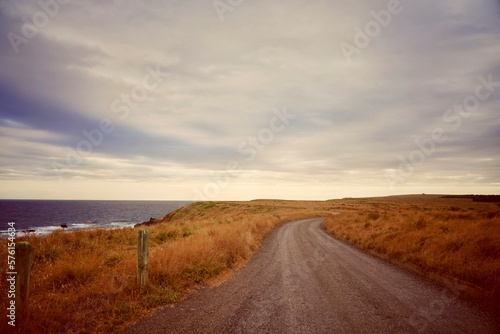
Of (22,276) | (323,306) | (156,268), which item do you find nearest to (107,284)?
(156,268)

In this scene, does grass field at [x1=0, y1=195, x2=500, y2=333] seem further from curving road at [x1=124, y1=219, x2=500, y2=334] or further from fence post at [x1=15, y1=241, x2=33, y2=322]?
curving road at [x1=124, y1=219, x2=500, y2=334]

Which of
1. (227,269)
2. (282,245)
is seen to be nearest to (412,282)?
(227,269)

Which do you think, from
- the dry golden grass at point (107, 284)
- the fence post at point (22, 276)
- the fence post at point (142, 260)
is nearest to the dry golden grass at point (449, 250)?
the dry golden grass at point (107, 284)

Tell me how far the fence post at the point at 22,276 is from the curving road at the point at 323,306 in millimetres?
1970

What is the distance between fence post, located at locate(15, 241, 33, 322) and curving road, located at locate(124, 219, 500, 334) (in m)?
1.97

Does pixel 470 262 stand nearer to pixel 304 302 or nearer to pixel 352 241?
pixel 304 302

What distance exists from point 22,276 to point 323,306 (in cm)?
636

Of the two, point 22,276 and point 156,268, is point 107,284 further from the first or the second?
point 22,276

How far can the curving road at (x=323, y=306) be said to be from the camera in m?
5.25

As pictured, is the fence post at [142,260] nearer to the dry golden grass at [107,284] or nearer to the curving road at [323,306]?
the dry golden grass at [107,284]

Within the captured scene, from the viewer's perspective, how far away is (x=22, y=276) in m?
4.95

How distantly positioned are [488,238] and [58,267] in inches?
613

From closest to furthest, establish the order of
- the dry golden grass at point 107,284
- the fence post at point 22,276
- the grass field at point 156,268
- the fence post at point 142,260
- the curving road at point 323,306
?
the fence post at point 22,276
the dry golden grass at point 107,284
the curving road at point 323,306
the grass field at point 156,268
the fence post at point 142,260

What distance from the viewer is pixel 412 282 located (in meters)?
8.55
